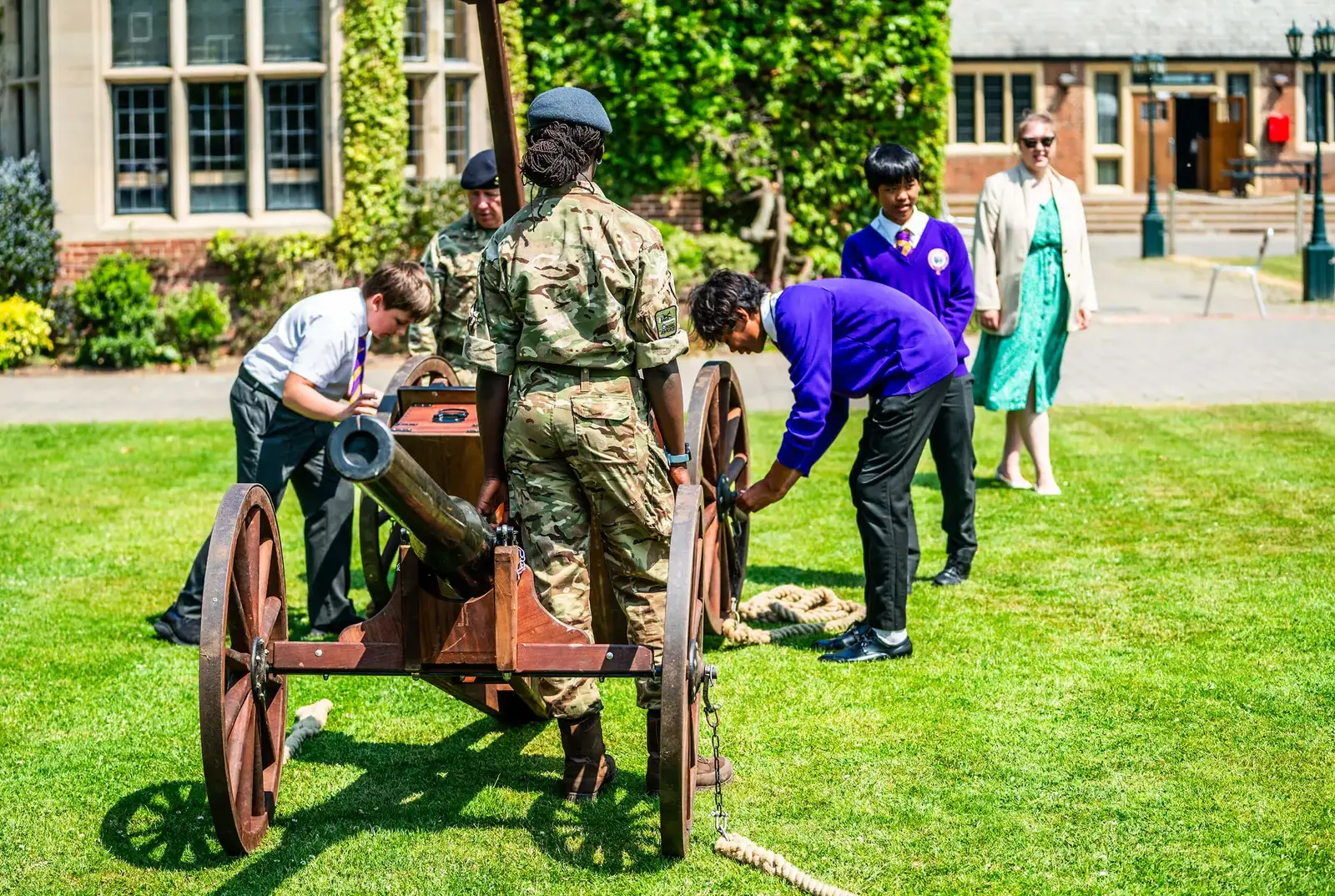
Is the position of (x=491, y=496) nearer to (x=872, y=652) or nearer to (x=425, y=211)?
(x=872, y=652)

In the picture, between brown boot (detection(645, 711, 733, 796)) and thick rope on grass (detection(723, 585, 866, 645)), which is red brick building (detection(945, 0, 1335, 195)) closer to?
thick rope on grass (detection(723, 585, 866, 645))

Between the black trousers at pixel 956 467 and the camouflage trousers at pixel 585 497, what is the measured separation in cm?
261

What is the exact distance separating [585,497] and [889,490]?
1899 millimetres

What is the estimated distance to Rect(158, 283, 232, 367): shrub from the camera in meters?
15.2

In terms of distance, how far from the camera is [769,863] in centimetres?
445

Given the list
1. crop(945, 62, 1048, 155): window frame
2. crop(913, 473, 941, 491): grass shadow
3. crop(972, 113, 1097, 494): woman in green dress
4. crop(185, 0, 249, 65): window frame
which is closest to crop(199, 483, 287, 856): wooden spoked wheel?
crop(972, 113, 1097, 494): woman in green dress

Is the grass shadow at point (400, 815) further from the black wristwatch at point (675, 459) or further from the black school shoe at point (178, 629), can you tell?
the black school shoe at point (178, 629)

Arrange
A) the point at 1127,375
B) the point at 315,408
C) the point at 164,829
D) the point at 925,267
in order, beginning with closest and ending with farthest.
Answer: the point at 164,829
the point at 315,408
the point at 925,267
the point at 1127,375

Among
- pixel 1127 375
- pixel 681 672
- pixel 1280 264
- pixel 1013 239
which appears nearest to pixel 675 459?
pixel 681 672

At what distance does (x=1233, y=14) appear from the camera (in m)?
36.9

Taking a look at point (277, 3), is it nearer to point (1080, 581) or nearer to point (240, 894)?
point (1080, 581)

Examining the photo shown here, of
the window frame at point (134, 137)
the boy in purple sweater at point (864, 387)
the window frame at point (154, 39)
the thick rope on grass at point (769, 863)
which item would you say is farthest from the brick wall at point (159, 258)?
the thick rope on grass at point (769, 863)

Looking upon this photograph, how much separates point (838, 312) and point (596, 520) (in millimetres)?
1678

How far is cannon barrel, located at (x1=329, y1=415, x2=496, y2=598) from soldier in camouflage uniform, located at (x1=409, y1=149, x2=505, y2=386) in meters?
3.15
